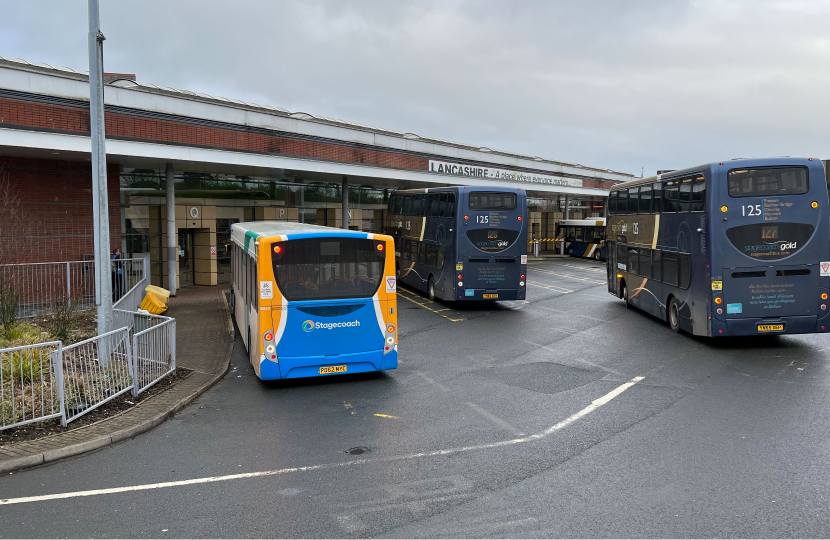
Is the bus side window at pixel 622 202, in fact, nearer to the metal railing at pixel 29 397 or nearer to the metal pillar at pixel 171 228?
the metal pillar at pixel 171 228

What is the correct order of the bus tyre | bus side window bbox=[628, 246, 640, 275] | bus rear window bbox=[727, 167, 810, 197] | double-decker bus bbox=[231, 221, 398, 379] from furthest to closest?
1. bus side window bbox=[628, 246, 640, 275]
2. the bus tyre
3. bus rear window bbox=[727, 167, 810, 197]
4. double-decker bus bbox=[231, 221, 398, 379]

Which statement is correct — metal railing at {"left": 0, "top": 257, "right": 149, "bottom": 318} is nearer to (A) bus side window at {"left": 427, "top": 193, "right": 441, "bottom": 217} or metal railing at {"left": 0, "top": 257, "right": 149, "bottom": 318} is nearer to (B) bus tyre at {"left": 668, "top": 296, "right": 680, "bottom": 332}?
(A) bus side window at {"left": 427, "top": 193, "right": 441, "bottom": 217}

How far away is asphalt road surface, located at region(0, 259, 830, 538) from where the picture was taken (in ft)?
→ 18.4

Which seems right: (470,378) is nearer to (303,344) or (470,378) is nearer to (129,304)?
(303,344)

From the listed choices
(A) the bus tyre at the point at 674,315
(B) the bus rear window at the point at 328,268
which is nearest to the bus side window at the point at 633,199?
(A) the bus tyre at the point at 674,315

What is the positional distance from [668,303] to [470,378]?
288 inches

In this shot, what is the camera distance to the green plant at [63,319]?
13.0 metres

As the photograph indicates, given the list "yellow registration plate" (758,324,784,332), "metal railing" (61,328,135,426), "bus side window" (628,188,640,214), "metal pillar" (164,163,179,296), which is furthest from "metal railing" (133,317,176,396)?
"bus side window" (628,188,640,214)

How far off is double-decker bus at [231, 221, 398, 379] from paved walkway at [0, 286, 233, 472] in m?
1.26

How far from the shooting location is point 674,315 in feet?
51.8

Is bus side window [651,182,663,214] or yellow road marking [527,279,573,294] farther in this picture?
yellow road marking [527,279,573,294]

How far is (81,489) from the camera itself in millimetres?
6441

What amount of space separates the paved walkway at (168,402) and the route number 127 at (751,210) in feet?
35.0

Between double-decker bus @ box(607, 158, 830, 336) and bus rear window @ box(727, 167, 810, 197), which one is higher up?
bus rear window @ box(727, 167, 810, 197)
